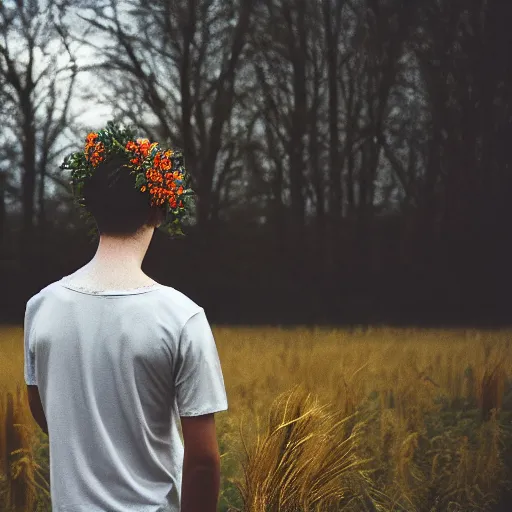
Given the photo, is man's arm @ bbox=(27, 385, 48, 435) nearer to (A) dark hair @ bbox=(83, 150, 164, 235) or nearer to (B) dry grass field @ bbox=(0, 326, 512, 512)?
(A) dark hair @ bbox=(83, 150, 164, 235)

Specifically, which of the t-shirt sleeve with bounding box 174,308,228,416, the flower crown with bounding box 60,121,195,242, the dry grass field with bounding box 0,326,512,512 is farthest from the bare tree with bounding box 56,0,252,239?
the t-shirt sleeve with bounding box 174,308,228,416

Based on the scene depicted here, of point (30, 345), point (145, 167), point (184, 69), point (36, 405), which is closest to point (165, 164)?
point (145, 167)

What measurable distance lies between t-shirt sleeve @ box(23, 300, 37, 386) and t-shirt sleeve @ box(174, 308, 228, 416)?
0.30 m

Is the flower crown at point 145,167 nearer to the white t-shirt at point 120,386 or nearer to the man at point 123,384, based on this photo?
the man at point 123,384

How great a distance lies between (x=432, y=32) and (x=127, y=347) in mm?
2622

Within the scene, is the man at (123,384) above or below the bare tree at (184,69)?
below

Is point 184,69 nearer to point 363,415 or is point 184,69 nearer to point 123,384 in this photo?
point 363,415

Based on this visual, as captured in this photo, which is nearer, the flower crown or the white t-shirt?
the white t-shirt

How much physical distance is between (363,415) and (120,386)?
6.86ft

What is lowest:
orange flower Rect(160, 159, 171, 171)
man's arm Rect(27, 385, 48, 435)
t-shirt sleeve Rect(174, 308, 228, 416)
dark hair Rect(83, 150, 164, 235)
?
man's arm Rect(27, 385, 48, 435)

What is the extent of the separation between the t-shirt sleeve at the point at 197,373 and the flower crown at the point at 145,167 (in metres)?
0.31

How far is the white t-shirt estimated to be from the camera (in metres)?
1.47

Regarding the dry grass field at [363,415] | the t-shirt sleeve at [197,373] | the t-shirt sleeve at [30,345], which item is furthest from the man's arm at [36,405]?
the dry grass field at [363,415]

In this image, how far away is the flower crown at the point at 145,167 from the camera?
5.45 feet
